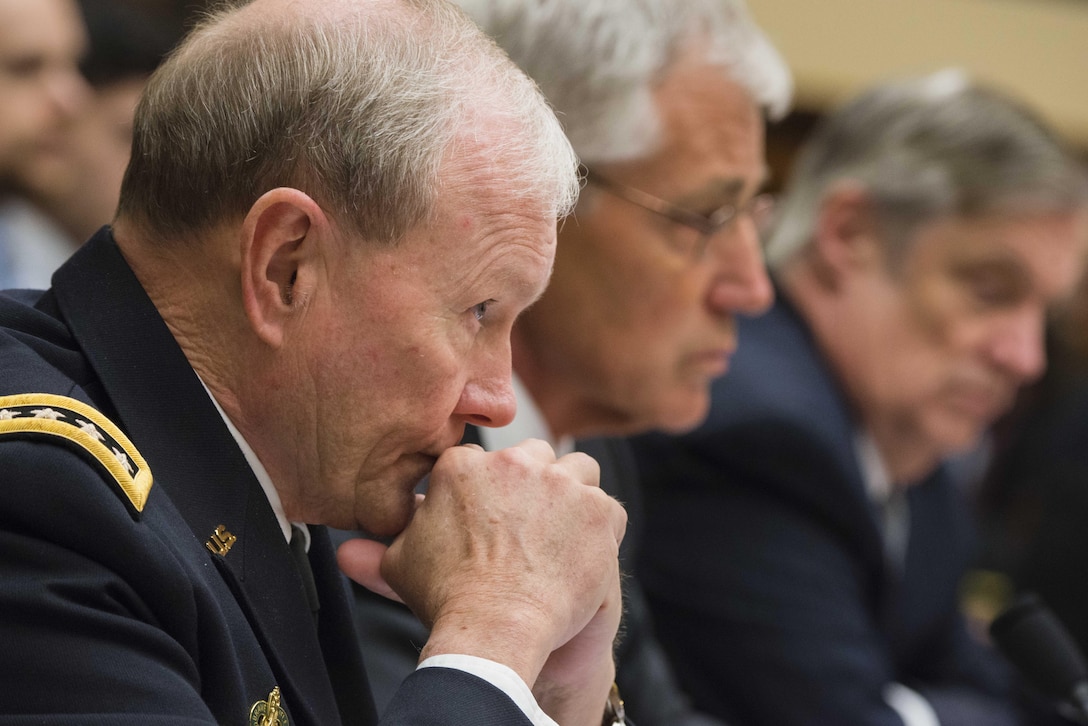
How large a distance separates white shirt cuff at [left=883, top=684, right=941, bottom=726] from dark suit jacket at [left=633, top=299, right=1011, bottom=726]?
0.04 metres

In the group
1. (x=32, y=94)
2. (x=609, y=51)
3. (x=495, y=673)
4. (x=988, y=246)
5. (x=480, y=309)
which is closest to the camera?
(x=495, y=673)

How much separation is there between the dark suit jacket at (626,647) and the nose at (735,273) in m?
0.32

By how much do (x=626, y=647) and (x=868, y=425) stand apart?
1.03 m

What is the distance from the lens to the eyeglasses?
2152mm

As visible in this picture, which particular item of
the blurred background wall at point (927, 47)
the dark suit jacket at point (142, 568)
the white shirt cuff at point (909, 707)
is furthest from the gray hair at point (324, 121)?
the blurred background wall at point (927, 47)

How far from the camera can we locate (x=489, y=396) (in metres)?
1.33

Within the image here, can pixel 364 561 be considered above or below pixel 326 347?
below

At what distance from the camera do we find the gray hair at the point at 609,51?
205cm

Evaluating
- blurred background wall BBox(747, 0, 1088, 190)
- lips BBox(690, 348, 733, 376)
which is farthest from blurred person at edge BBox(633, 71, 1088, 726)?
blurred background wall BBox(747, 0, 1088, 190)

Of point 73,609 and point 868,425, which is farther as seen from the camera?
point 868,425

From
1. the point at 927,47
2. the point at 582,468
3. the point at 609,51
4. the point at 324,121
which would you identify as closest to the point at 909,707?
the point at 609,51

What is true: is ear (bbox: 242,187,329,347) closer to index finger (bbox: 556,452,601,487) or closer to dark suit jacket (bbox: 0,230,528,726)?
dark suit jacket (bbox: 0,230,528,726)

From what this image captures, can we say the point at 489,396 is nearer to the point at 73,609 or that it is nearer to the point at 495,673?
the point at 495,673

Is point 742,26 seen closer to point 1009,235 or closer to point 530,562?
point 1009,235
